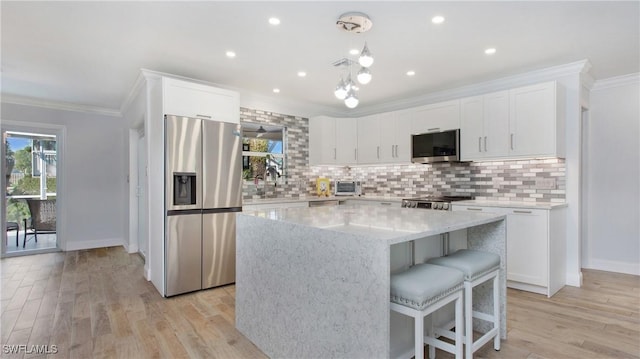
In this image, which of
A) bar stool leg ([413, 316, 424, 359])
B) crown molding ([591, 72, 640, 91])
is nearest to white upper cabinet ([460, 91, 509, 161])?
crown molding ([591, 72, 640, 91])

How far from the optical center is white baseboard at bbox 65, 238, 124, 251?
219 inches

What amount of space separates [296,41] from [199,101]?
1.37 metres

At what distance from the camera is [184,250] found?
11.3ft

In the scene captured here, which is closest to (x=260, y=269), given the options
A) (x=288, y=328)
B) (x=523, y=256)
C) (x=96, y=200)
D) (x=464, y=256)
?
(x=288, y=328)

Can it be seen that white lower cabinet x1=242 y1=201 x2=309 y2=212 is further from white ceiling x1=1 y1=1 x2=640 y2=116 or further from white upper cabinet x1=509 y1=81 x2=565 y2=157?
white upper cabinet x1=509 y1=81 x2=565 y2=157

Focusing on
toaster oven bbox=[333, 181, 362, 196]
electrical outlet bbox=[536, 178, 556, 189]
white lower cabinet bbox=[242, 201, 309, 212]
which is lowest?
white lower cabinet bbox=[242, 201, 309, 212]

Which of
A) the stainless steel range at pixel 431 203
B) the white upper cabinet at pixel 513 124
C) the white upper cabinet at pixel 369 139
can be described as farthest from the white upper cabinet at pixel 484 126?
the white upper cabinet at pixel 369 139

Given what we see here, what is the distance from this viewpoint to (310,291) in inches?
74.0

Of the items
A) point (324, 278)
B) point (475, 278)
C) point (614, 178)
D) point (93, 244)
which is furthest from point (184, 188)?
point (614, 178)

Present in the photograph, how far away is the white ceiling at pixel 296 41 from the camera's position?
8.18 feet

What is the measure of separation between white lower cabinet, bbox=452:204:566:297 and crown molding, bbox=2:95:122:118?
20.8ft

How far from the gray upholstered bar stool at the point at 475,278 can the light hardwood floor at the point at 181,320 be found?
8.1 inches

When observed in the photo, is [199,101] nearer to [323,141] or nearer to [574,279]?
[323,141]

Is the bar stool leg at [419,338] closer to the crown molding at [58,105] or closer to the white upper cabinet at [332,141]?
the white upper cabinet at [332,141]
